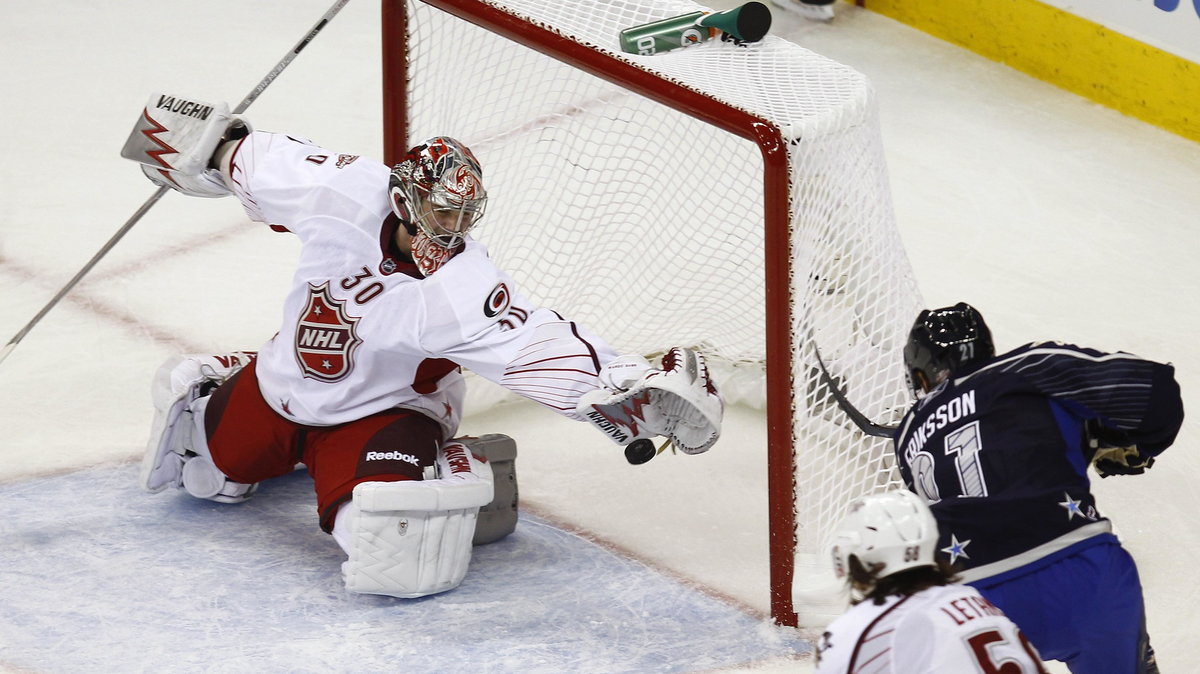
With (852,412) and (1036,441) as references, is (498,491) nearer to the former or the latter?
(852,412)

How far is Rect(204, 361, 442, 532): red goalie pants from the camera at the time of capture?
3.18 metres

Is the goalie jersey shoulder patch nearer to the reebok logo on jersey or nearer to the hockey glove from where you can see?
the reebok logo on jersey

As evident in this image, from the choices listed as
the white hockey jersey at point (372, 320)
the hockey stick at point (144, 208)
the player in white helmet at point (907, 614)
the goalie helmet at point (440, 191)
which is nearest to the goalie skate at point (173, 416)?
the white hockey jersey at point (372, 320)

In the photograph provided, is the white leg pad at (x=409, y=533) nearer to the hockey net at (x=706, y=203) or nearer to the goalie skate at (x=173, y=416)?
the goalie skate at (x=173, y=416)

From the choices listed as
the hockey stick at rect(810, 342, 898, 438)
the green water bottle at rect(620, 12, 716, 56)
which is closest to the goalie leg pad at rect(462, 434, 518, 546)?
the hockey stick at rect(810, 342, 898, 438)

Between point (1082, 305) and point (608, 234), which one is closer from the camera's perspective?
point (608, 234)

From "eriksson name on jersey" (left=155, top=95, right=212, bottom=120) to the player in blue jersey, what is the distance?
167 cm

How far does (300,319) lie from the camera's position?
3215 mm

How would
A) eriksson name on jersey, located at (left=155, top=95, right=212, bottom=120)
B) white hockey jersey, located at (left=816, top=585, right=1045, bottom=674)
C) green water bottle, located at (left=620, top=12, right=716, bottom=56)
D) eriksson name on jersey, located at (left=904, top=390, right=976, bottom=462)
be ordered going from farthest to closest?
1. eriksson name on jersey, located at (left=155, top=95, right=212, bottom=120)
2. green water bottle, located at (left=620, top=12, right=716, bottom=56)
3. eriksson name on jersey, located at (left=904, top=390, right=976, bottom=462)
4. white hockey jersey, located at (left=816, top=585, right=1045, bottom=674)

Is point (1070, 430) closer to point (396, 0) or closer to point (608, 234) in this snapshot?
point (608, 234)

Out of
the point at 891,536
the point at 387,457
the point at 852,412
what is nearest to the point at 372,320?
the point at 387,457

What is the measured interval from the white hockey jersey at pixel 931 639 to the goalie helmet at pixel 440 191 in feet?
4.05

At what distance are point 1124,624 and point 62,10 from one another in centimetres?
496

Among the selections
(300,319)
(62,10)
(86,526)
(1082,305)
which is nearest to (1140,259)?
(1082,305)
